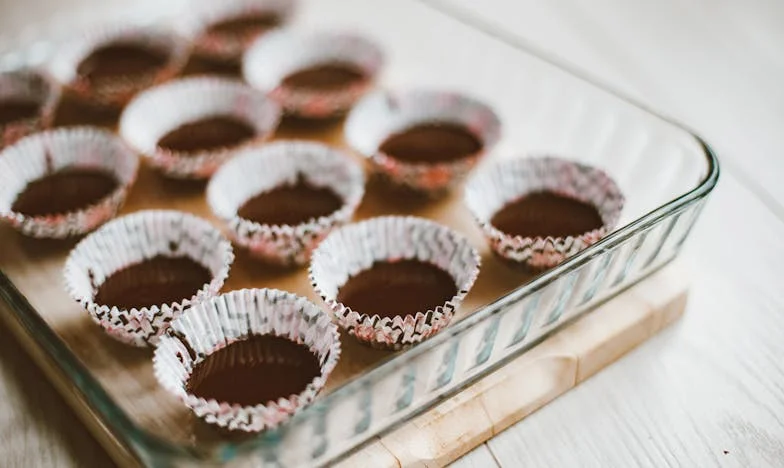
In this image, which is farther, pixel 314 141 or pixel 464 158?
pixel 314 141

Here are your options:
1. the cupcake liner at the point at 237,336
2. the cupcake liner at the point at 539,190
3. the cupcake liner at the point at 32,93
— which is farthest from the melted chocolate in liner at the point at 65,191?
the cupcake liner at the point at 539,190

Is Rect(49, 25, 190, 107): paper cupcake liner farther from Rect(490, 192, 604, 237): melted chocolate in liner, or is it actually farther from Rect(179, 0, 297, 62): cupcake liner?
Rect(490, 192, 604, 237): melted chocolate in liner

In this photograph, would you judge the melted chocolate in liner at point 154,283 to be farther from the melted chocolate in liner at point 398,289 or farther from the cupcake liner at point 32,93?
the cupcake liner at point 32,93

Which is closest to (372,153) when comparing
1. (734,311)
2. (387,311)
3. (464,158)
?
(464,158)

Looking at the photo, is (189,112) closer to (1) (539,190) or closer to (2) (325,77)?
(2) (325,77)

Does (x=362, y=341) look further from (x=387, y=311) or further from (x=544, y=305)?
(x=544, y=305)

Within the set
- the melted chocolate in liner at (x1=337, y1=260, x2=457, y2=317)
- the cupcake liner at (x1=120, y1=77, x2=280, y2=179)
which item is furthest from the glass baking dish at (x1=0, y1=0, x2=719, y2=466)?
the cupcake liner at (x1=120, y1=77, x2=280, y2=179)

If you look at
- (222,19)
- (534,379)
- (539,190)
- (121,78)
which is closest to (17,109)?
(121,78)

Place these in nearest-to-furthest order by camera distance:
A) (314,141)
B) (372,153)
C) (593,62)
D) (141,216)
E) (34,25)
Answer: (141,216) < (372,153) < (314,141) < (593,62) < (34,25)
